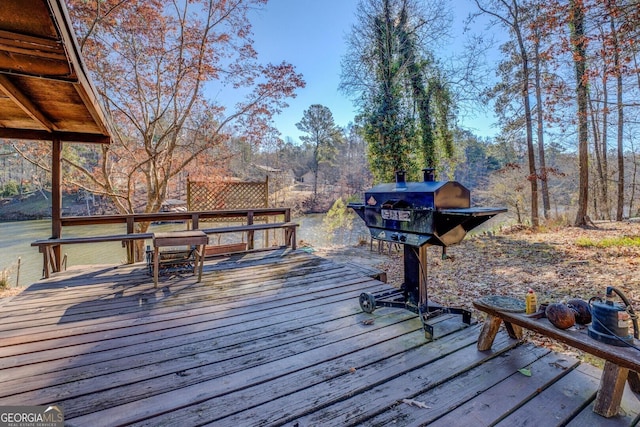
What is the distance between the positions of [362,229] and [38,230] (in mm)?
15693

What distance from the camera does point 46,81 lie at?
2359 millimetres

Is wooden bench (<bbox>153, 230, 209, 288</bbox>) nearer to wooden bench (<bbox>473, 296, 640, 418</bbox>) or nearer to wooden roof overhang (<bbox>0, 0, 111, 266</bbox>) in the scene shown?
wooden roof overhang (<bbox>0, 0, 111, 266</bbox>)

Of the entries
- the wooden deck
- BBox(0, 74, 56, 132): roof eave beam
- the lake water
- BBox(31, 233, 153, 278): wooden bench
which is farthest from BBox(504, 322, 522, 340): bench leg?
the lake water

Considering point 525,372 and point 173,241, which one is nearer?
point 525,372

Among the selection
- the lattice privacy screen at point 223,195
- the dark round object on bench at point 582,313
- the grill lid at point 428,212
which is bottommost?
the dark round object on bench at point 582,313

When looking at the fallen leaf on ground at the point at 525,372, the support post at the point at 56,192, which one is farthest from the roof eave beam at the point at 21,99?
the fallen leaf on ground at the point at 525,372

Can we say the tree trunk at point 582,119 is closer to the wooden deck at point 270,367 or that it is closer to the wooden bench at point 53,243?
the wooden deck at point 270,367

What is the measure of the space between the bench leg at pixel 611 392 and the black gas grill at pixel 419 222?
0.87 m

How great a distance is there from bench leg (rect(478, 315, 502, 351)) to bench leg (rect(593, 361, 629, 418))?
0.55m

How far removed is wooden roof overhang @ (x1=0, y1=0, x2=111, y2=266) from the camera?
1.53 m

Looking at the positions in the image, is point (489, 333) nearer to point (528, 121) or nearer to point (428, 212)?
point (428, 212)

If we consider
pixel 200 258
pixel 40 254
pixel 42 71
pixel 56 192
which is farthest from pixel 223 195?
pixel 40 254

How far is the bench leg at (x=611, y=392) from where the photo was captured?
134 centimetres

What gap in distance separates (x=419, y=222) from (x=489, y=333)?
843 millimetres
